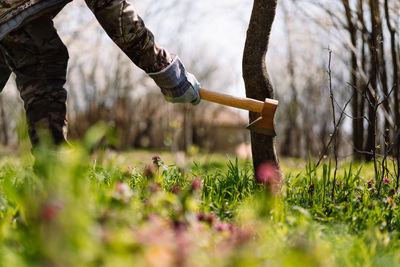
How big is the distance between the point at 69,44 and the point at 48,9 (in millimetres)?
7502

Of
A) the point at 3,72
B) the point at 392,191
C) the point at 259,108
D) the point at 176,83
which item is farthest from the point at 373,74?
the point at 3,72

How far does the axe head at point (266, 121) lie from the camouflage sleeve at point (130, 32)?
59cm

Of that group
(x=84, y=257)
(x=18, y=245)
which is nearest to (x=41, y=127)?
(x=18, y=245)

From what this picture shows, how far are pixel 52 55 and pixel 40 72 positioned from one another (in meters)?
0.12

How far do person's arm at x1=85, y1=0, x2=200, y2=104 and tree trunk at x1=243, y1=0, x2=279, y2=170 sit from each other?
0.32 meters

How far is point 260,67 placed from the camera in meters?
2.24

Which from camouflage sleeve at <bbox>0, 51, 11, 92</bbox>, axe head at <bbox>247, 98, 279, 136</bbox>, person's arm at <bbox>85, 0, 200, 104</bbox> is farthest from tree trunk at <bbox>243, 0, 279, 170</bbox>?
camouflage sleeve at <bbox>0, 51, 11, 92</bbox>

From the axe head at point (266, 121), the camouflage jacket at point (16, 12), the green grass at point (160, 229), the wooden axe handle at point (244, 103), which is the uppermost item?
the camouflage jacket at point (16, 12)

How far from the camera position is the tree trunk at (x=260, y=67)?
2258 millimetres

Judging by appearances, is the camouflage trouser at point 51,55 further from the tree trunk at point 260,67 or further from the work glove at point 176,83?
the tree trunk at point 260,67

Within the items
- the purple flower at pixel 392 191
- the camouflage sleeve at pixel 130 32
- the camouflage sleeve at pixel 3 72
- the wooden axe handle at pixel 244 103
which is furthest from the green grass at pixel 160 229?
the camouflage sleeve at pixel 3 72

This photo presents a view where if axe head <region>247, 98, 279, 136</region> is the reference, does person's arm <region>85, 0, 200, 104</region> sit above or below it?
above

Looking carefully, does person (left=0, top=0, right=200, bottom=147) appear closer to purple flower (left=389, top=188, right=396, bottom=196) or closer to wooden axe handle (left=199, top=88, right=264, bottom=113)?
wooden axe handle (left=199, top=88, right=264, bottom=113)

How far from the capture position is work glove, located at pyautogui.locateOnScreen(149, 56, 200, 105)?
2.17m
